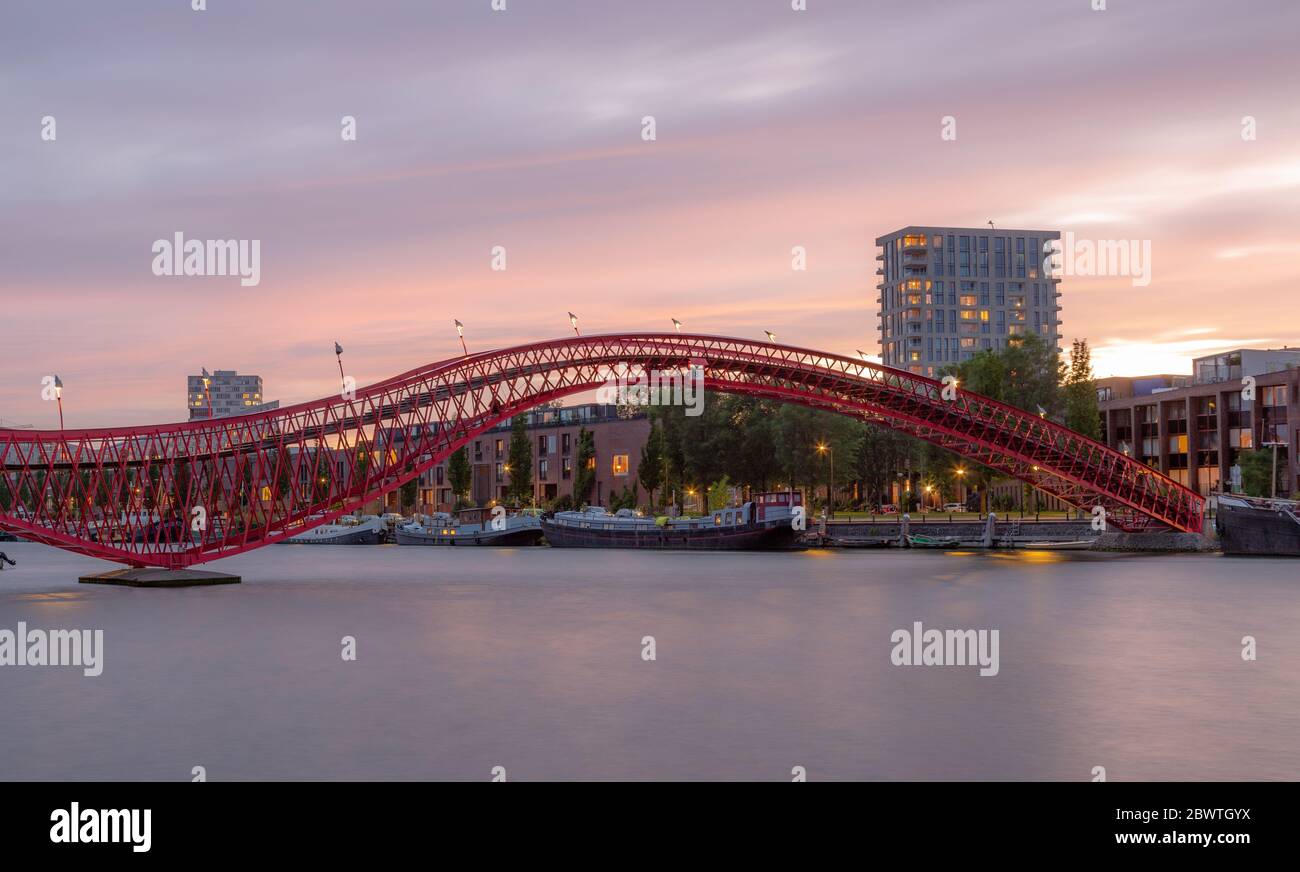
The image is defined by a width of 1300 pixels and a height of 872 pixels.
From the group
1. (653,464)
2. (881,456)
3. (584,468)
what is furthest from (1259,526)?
(584,468)

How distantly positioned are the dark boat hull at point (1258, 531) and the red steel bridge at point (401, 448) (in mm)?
2759

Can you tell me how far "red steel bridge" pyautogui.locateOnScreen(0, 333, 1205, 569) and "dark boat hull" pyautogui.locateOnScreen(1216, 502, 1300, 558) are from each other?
9.05 feet

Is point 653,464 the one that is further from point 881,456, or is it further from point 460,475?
point 460,475

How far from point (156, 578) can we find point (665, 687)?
35960 mm

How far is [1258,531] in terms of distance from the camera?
69.4 m

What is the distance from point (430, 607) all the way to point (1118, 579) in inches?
1139

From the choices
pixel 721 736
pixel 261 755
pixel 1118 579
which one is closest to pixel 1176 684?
pixel 721 736

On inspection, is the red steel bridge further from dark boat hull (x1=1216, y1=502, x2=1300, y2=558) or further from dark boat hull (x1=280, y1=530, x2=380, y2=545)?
dark boat hull (x1=280, y1=530, x2=380, y2=545)

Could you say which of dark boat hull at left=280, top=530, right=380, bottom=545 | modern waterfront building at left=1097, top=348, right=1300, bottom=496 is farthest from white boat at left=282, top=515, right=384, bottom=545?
modern waterfront building at left=1097, top=348, right=1300, bottom=496

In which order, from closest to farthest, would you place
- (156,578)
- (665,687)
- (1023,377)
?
1. (665,687)
2. (156,578)
3. (1023,377)

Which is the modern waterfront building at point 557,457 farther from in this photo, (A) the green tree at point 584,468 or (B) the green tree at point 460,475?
(B) the green tree at point 460,475
